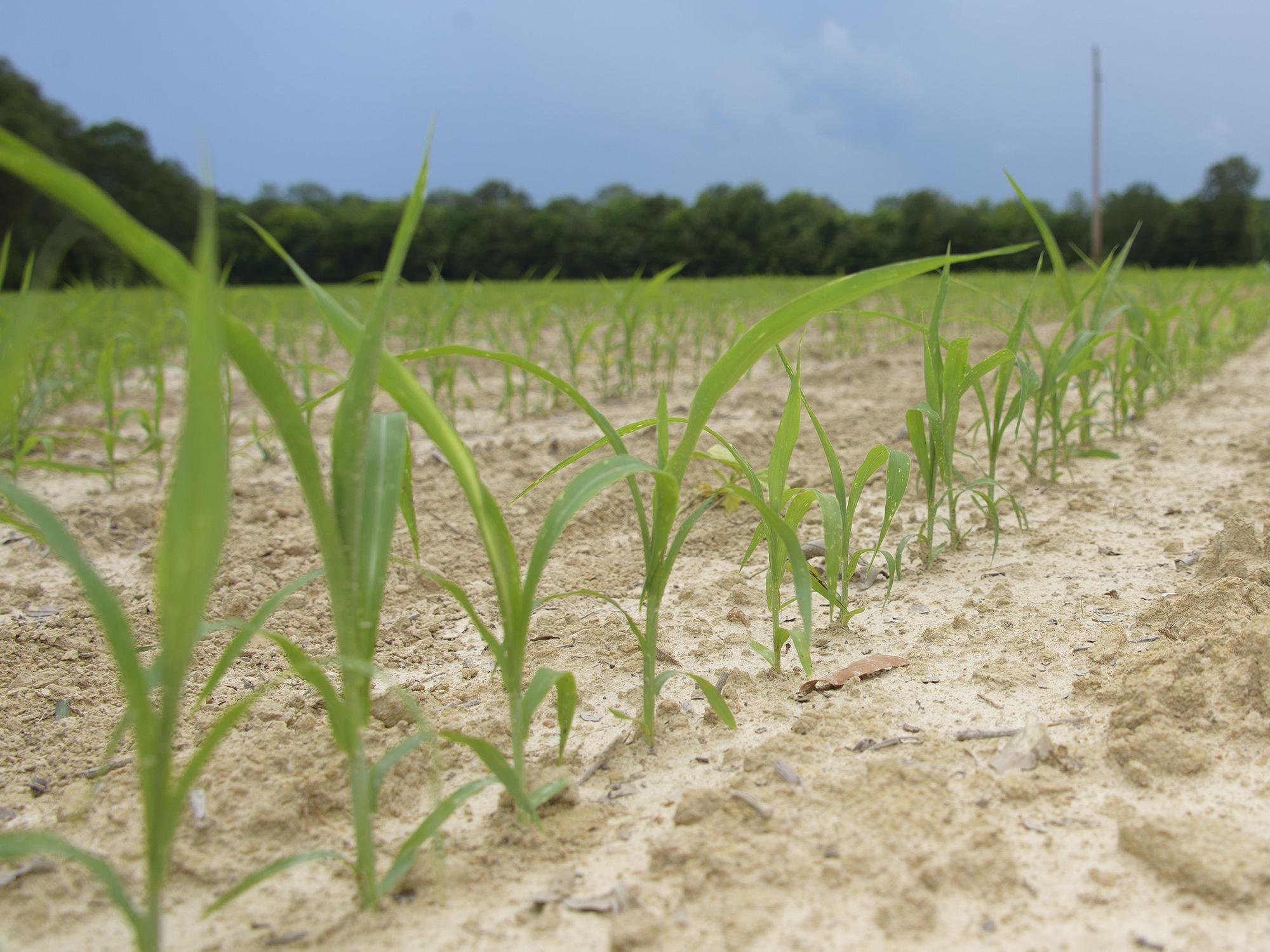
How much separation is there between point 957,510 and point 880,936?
1.14 m

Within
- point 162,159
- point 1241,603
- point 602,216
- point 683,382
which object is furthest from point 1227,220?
point 162,159

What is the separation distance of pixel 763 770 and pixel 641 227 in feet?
104

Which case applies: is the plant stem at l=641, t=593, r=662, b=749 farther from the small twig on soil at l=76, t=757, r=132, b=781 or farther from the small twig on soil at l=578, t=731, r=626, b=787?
the small twig on soil at l=76, t=757, r=132, b=781

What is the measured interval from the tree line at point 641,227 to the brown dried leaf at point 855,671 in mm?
23243

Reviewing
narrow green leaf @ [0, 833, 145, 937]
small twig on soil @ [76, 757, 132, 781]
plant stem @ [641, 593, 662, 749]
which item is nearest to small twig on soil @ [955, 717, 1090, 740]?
plant stem @ [641, 593, 662, 749]

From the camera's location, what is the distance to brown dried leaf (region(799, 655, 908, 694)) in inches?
Result: 39.7

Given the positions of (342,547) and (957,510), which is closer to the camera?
(342,547)

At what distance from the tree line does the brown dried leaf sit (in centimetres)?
2324

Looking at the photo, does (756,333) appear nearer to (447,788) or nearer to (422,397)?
(422,397)

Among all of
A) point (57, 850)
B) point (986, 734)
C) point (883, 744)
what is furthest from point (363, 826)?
point (986, 734)

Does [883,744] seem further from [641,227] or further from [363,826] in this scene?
[641,227]

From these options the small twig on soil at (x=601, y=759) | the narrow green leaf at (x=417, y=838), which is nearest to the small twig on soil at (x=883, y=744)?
the small twig on soil at (x=601, y=759)

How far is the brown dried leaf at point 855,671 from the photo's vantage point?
1009 mm

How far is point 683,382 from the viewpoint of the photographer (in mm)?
3619
